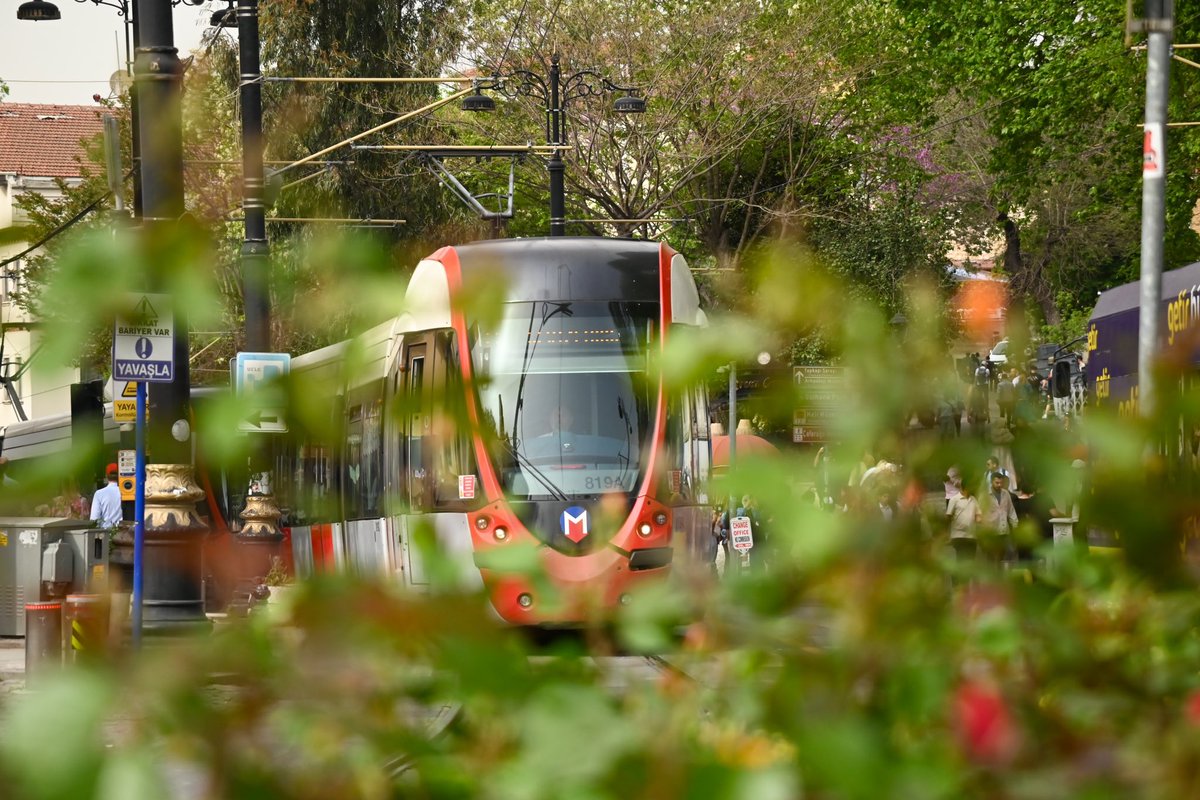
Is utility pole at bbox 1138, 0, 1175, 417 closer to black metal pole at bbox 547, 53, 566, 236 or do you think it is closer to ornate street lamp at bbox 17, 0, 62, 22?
ornate street lamp at bbox 17, 0, 62, 22

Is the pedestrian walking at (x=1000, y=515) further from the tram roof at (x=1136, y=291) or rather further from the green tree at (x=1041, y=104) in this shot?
the green tree at (x=1041, y=104)

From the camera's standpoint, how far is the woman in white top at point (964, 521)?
200 centimetres

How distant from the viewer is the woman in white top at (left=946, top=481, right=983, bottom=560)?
2.00m

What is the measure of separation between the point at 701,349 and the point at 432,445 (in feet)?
1.25

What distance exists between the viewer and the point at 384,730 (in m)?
1.51

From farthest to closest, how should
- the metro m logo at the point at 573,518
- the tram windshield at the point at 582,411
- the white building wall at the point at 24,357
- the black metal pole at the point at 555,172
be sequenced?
1. the black metal pole at the point at 555,172
2. the tram windshield at the point at 582,411
3. the metro m logo at the point at 573,518
4. the white building wall at the point at 24,357

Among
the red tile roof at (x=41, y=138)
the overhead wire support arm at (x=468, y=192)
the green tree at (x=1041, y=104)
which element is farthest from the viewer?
the red tile roof at (x=41, y=138)

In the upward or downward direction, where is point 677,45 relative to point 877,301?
upward

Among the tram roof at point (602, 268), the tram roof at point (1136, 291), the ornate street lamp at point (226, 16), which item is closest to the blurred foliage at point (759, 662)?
the tram roof at point (602, 268)

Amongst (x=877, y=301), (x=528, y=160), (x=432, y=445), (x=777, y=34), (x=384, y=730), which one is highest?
(x=777, y=34)

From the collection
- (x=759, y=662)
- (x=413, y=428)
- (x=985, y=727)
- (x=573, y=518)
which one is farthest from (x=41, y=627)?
(x=985, y=727)

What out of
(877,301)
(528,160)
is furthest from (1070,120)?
(877,301)

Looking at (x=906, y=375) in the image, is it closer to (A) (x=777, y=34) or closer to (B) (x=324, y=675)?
(B) (x=324, y=675)

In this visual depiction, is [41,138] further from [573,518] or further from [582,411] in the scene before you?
[573,518]
